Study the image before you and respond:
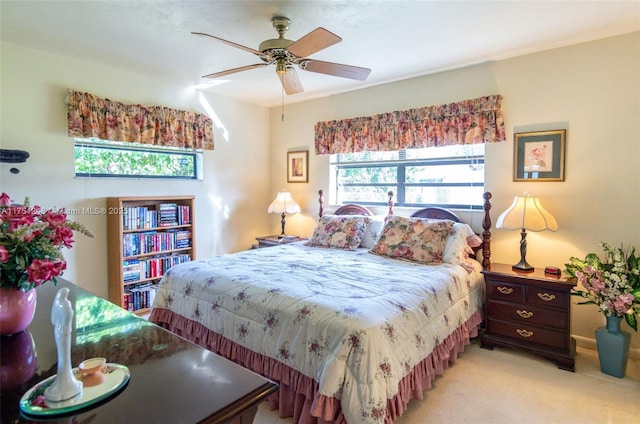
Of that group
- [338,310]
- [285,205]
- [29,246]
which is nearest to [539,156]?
[338,310]

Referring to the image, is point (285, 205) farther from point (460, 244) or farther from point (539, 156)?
point (539, 156)

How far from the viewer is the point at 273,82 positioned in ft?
13.3

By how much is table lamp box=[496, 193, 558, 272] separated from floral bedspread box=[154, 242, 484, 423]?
40 cm

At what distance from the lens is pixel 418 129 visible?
3748 mm

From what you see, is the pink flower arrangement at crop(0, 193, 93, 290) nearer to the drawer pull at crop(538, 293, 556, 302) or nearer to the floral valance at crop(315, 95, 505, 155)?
the drawer pull at crop(538, 293, 556, 302)

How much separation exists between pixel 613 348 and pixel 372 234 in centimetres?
210

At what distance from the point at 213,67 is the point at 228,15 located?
3.84 feet

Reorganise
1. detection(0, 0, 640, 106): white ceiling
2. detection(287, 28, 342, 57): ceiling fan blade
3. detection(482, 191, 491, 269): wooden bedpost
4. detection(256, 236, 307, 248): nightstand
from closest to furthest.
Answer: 1. detection(287, 28, 342, 57): ceiling fan blade
2. detection(0, 0, 640, 106): white ceiling
3. detection(482, 191, 491, 269): wooden bedpost
4. detection(256, 236, 307, 248): nightstand

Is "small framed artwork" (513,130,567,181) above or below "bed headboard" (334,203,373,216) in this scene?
above

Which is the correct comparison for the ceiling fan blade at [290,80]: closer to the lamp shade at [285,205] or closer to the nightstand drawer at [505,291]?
→ the lamp shade at [285,205]

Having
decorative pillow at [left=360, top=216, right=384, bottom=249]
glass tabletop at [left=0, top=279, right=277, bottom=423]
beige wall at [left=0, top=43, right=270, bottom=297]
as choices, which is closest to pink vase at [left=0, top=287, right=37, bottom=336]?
glass tabletop at [left=0, top=279, right=277, bottom=423]

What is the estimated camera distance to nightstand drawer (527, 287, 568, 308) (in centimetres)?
264

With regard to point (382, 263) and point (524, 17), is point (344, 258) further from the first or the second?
point (524, 17)

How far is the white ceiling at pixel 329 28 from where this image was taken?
235 cm
